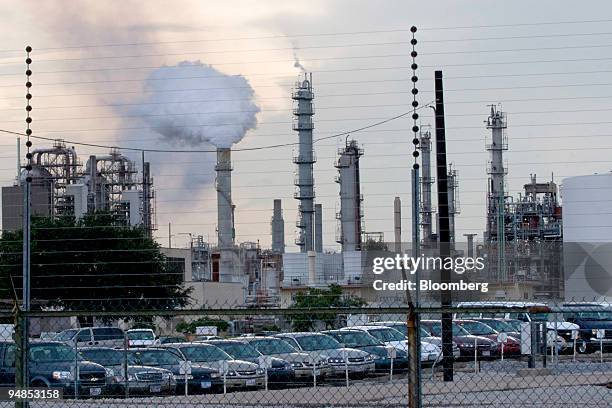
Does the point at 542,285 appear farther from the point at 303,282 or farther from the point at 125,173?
the point at 125,173

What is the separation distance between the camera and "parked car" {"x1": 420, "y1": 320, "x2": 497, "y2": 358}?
20.9 metres

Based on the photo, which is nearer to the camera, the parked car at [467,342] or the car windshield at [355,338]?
the car windshield at [355,338]

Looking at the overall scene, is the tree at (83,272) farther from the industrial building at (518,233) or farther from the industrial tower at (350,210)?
the industrial tower at (350,210)

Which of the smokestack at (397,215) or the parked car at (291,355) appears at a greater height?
the smokestack at (397,215)

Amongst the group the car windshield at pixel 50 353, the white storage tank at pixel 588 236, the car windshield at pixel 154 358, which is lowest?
the car windshield at pixel 154 358

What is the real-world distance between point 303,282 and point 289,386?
654 inches

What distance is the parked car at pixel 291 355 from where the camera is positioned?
16.8 m

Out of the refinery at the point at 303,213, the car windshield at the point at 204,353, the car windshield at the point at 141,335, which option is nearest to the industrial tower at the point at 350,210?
the refinery at the point at 303,213

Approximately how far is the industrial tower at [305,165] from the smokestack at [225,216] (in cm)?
292

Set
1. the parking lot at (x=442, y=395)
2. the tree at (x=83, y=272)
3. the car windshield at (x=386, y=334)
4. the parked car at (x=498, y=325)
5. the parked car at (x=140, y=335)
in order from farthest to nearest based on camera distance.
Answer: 1. the parked car at (x=140, y=335)
2. the parked car at (x=498, y=325)
3. the car windshield at (x=386, y=334)
4. the tree at (x=83, y=272)
5. the parking lot at (x=442, y=395)

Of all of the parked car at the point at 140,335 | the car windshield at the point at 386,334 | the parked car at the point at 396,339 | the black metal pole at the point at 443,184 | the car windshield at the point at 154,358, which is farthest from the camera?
the parked car at the point at 140,335

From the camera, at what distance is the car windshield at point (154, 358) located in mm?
16625

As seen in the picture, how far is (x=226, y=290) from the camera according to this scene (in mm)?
45062

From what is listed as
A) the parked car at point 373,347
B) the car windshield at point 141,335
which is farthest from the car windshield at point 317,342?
the car windshield at point 141,335
